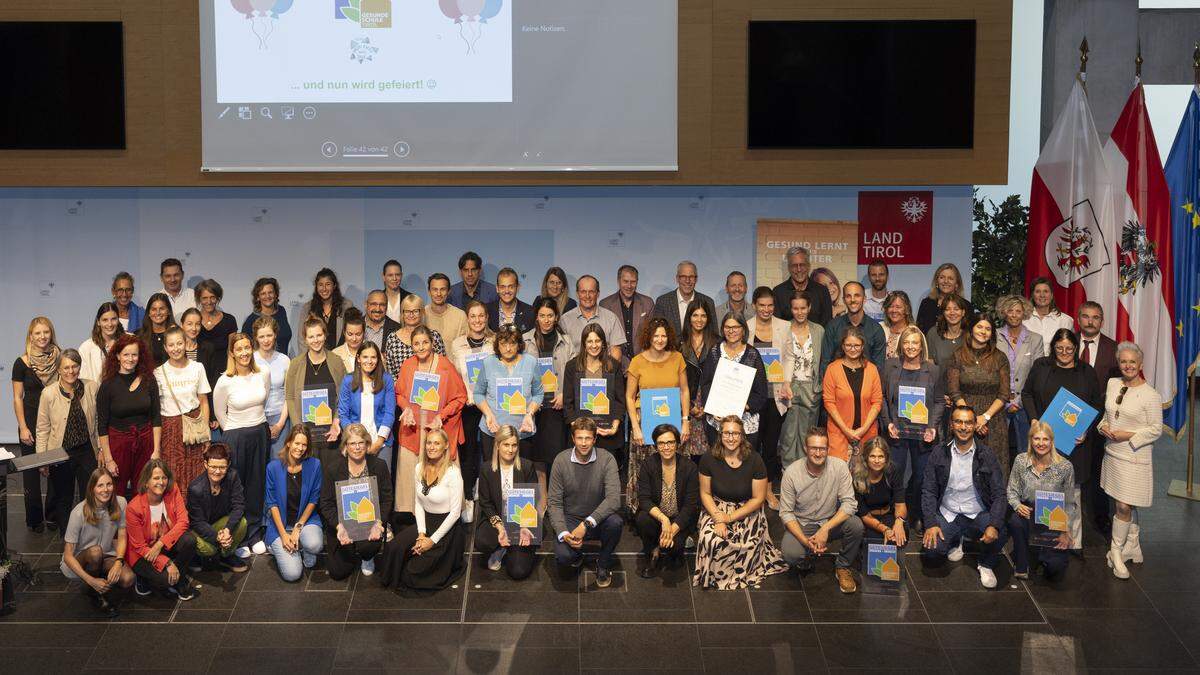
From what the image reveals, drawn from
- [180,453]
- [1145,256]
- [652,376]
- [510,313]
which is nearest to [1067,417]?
[1145,256]

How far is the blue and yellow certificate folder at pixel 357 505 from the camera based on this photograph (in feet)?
24.4

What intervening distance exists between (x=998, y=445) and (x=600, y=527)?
2.81 m

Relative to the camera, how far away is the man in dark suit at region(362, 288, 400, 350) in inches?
338

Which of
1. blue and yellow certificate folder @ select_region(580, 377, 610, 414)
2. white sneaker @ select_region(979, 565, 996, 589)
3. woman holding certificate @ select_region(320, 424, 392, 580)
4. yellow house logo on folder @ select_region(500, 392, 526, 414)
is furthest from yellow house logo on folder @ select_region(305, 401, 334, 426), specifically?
white sneaker @ select_region(979, 565, 996, 589)

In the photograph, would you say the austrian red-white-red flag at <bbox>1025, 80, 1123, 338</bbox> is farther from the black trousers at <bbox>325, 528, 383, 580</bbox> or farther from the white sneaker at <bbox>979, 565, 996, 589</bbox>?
the black trousers at <bbox>325, 528, 383, 580</bbox>

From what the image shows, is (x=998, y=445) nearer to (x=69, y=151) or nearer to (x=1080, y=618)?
(x=1080, y=618)

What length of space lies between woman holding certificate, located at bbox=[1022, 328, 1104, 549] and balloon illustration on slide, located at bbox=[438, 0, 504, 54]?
4587 millimetres

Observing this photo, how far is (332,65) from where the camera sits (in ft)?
30.0

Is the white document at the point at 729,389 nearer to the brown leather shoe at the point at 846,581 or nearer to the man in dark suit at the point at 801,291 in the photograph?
the man in dark suit at the point at 801,291

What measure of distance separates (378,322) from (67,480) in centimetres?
238

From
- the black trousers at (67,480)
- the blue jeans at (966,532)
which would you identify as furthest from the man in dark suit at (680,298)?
the black trousers at (67,480)

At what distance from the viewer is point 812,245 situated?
32.2ft

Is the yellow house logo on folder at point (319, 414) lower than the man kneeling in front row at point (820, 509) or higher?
higher

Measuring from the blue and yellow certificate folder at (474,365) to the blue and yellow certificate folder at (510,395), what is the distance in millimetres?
164
